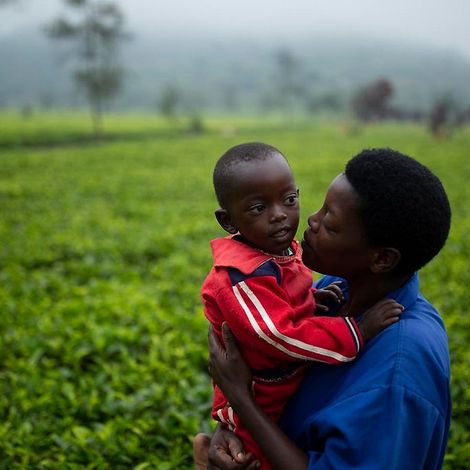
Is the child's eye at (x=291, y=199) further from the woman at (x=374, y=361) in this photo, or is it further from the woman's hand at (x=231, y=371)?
the woman's hand at (x=231, y=371)

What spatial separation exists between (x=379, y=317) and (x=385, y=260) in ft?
0.53

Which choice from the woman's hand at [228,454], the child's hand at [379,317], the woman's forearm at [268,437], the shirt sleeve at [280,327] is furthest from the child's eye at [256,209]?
the woman's hand at [228,454]

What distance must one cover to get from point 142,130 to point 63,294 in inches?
1185

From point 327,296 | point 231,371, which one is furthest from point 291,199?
point 231,371

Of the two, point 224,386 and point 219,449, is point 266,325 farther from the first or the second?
point 219,449

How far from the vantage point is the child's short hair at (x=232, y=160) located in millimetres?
1610

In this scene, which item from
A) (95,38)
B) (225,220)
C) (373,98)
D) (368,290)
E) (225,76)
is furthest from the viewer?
(225,76)

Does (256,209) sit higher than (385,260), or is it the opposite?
(256,209)

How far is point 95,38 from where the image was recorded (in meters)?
32.3

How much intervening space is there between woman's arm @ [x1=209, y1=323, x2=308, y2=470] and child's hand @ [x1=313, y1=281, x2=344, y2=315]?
324mm

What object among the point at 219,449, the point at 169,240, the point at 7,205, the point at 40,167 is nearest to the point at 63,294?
the point at 169,240

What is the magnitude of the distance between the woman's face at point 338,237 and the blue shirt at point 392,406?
0.20 m

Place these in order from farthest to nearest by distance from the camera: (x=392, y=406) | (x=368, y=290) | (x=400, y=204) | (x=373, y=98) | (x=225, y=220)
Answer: (x=373, y=98)
(x=225, y=220)
(x=368, y=290)
(x=400, y=204)
(x=392, y=406)

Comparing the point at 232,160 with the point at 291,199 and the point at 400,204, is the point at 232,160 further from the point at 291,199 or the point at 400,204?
the point at 400,204
